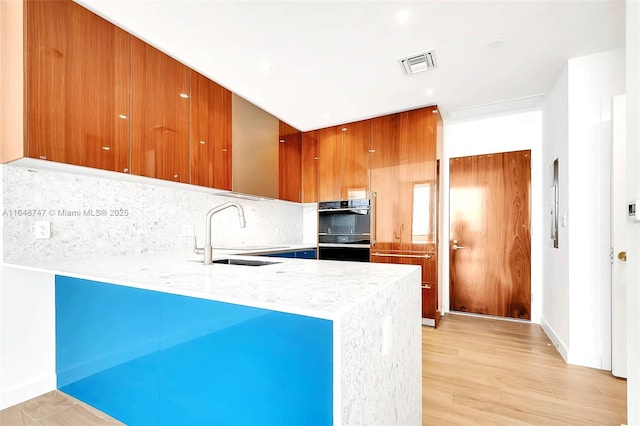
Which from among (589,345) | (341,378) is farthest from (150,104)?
(589,345)

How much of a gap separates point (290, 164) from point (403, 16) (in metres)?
2.42

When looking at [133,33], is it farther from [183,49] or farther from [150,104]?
[150,104]

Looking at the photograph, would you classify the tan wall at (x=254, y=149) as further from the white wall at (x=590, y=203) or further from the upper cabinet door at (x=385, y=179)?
the white wall at (x=590, y=203)

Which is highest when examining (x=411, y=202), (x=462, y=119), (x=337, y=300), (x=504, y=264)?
(x=462, y=119)

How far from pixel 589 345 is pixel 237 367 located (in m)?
2.93

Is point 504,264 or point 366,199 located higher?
point 366,199

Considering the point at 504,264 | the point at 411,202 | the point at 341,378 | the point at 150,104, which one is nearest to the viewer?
the point at 341,378

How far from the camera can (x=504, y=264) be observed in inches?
149

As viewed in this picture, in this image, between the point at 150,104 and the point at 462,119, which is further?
the point at 462,119

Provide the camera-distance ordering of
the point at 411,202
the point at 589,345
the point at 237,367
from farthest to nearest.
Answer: the point at 411,202, the point at 589,345, the point at 237,367

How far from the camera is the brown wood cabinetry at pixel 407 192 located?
341 centimetres

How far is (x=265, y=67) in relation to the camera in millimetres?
2615

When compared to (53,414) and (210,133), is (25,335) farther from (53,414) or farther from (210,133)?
(210,133)

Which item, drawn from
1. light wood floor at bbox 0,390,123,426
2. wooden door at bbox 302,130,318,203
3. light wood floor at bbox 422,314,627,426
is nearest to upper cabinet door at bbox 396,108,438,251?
light wood floor at bbox 422,314,627,426
